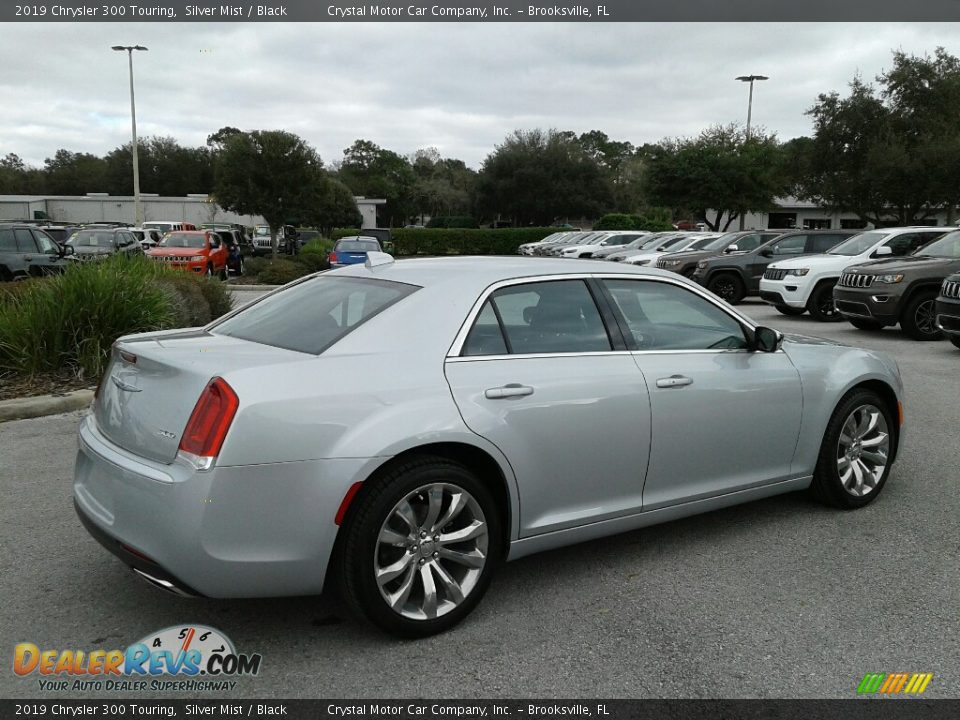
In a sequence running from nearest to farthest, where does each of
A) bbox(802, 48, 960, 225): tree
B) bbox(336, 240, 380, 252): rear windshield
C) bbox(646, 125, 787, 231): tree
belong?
bbox(336, 240, 380, 252): rear windshield < bbox(802, 48, 960, 225): tree < bbox(646, 125, 787, 231): tree

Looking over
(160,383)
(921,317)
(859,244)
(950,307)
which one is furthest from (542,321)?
(859,244)

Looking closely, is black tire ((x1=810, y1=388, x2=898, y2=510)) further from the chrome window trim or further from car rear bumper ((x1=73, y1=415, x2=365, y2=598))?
car rear bumper ((x1=73, y1=415, x2=365, y2=598))

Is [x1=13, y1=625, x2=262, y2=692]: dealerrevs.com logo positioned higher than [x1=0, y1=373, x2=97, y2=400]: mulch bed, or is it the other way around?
[x1=0, y1=373, x2=97, y2=400]: mulch bed

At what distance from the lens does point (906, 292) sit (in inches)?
522

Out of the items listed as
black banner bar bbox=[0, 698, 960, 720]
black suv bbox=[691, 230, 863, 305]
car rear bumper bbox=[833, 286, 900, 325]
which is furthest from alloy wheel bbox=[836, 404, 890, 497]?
black suv bbox=[691, 230, 863, 305]

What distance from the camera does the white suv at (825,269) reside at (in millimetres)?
15891

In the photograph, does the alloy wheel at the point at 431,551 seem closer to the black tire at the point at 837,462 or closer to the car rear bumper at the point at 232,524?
the car rear bumper at the point at 232,524

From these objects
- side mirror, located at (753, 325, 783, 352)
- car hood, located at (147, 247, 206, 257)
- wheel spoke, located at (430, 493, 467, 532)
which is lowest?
wheel spoke, located at (430, 493, 467, 532)

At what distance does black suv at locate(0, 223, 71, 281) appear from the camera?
1617cm

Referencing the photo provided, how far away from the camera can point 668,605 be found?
3883 millimetres

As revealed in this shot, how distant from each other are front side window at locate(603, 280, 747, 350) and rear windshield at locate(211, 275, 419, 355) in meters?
1.18

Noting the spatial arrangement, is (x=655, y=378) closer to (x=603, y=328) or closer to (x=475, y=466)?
(x=603, y=328)

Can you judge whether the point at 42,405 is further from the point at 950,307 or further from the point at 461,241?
the point at 461,241

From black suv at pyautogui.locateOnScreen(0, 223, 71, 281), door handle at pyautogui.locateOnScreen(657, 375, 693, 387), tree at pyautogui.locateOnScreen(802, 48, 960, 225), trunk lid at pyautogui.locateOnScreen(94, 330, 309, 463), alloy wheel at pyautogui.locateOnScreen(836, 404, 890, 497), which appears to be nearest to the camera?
trunk lid at pyautogui.locateOnScreen(94, 330, 309, 463)
